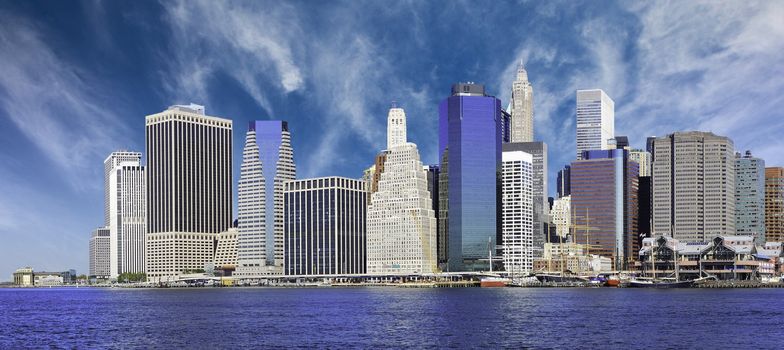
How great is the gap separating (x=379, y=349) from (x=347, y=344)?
6.73m

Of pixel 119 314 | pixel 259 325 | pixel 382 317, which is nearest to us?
pixel 259 325

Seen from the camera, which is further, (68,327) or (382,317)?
(382,317)

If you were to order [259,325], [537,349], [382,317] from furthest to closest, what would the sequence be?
[382,317] < [259,325] < [537,349]

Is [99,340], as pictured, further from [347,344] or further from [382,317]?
[382,317]

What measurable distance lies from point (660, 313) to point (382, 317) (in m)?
49.2

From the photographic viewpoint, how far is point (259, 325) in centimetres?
15612

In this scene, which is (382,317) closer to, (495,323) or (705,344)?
(495,323)

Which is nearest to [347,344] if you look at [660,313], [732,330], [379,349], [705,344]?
[379,349]

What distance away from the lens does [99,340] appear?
134 metres

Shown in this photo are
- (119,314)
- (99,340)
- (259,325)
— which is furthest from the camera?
(119,314)

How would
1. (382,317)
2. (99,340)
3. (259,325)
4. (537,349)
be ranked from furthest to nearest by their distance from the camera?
(382,317) → (259,325) → (99,340) → (537,349)

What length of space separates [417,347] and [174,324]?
53.2m

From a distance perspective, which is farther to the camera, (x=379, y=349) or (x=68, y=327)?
(x=68, y=327)

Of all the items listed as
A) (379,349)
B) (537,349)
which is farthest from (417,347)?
(537,349)
